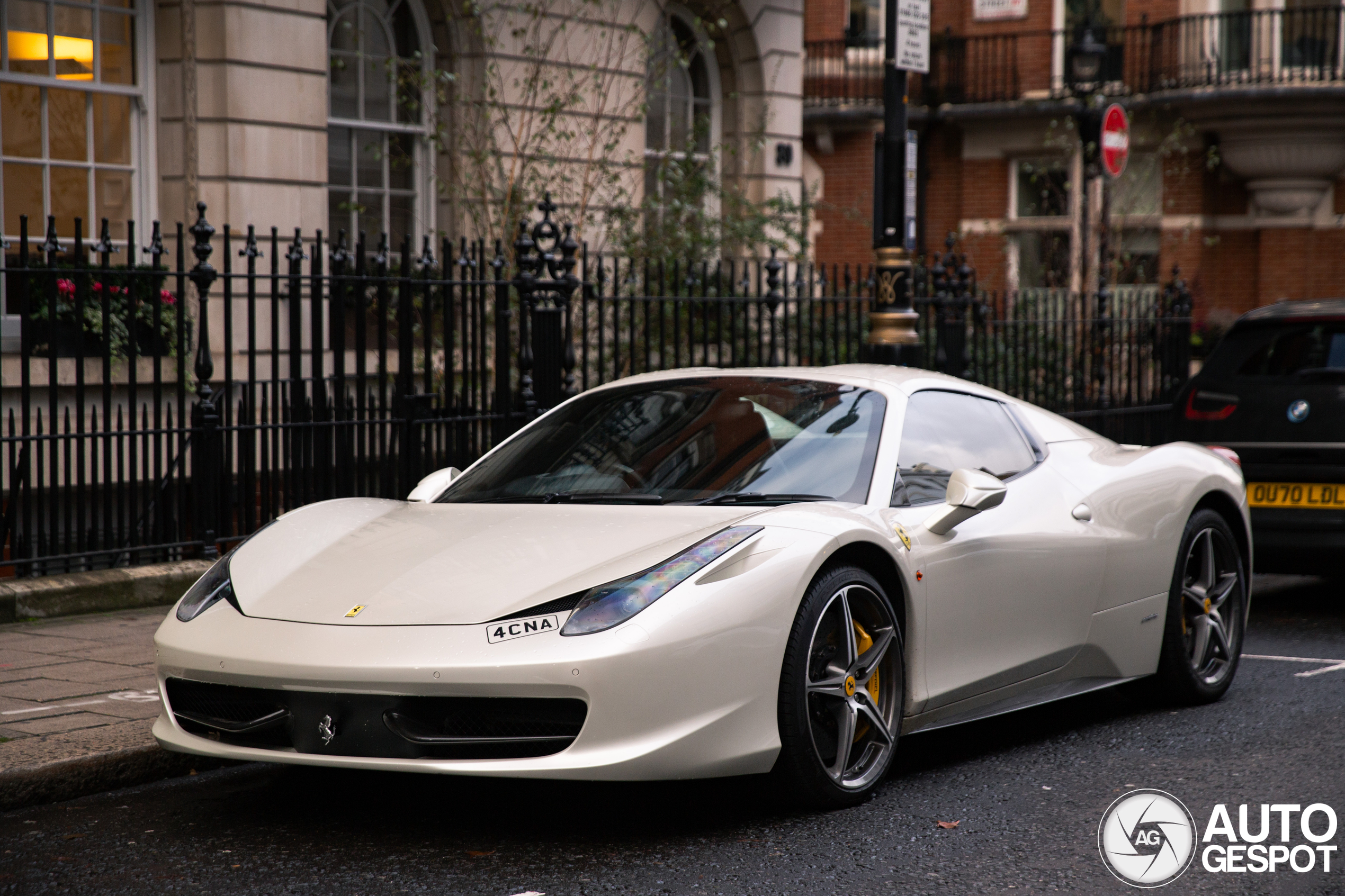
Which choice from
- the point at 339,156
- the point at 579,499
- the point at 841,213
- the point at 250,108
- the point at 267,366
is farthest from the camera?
the point at 841,213

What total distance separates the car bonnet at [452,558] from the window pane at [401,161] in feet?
27.3

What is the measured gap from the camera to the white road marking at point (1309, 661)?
6797 mm

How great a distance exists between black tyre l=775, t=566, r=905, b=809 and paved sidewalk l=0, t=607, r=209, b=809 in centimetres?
218

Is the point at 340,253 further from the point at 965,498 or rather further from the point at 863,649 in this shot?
the point at 863,649

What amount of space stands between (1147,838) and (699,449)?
1.83 meters

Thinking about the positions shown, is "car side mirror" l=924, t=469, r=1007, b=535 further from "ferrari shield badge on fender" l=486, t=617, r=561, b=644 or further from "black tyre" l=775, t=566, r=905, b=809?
"ferrari shield badge on fender" l=486, t=617, r=561, b=644

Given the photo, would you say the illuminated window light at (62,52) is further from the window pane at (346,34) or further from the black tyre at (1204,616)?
the black tyre at (1204,616)

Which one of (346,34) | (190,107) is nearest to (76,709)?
(190,107)

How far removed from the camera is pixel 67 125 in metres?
10.7

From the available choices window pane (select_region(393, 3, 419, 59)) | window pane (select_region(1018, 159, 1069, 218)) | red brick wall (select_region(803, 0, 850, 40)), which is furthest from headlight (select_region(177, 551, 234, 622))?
red brick wall (select_region(803, 0, 850, 40))

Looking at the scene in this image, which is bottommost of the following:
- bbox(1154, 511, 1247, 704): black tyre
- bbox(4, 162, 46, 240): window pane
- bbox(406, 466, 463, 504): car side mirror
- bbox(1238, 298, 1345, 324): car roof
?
bbox(1154, 511, 1247, 704): black tyre

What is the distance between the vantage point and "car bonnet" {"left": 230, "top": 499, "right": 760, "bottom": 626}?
4172mm

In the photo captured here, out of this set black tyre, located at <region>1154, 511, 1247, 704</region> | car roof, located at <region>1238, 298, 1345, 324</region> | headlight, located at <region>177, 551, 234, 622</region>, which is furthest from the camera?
Answer: car roof, located at <region>1238, 298, 1345, 324</region>

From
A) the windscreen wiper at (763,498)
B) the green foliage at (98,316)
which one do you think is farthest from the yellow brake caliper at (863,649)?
the green foliage at (98,316)
